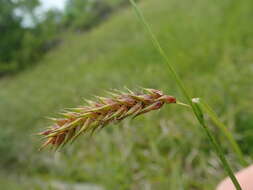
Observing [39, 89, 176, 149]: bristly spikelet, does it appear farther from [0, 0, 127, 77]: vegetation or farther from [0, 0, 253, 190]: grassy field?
[0, 0, 127, 77]: vegetation

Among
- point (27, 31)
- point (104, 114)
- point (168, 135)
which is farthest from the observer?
point (27, 31)

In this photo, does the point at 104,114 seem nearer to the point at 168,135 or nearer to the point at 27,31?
the point at 168,135

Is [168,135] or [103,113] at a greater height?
[103,113]

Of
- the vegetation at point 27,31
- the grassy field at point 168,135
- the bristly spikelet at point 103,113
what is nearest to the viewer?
the bristly spikelet at point 103,113

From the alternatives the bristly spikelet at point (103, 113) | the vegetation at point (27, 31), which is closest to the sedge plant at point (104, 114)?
the bristly spikelet at point (103, 113)

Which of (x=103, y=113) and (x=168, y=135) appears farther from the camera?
(x=168, y=135)

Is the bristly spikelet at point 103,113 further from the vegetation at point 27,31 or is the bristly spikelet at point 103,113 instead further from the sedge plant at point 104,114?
the vegetation at point 27,31

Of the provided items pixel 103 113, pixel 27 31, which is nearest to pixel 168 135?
pixel 103 113

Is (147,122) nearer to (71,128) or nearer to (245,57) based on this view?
(245,57)

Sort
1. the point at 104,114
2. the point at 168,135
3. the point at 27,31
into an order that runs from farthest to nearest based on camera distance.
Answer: the point at 27,31 < the point at 168,135 < the point at 104,114
